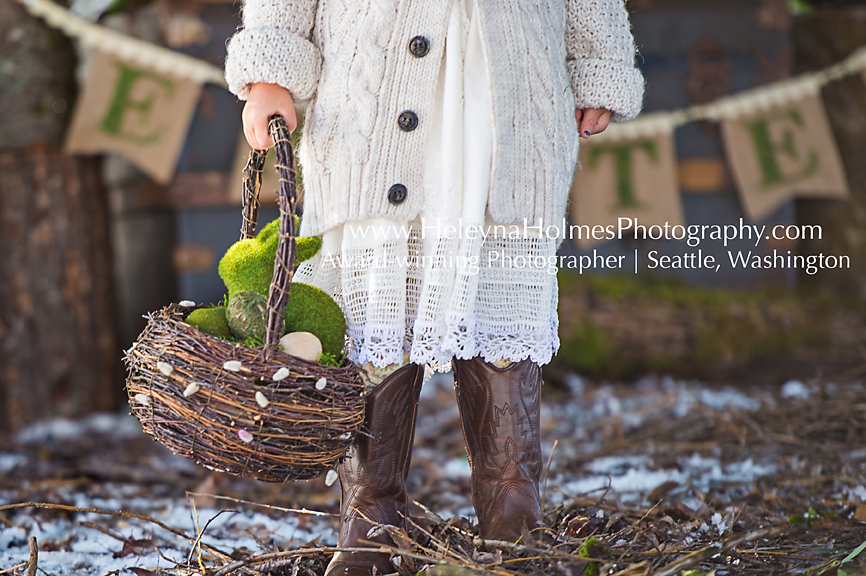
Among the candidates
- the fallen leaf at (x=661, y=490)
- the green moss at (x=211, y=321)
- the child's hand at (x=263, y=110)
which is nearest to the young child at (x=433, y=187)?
the child's hand at (x=263, y=110)

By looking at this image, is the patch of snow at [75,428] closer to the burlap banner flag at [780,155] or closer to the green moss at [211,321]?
the green moss at [211,321]

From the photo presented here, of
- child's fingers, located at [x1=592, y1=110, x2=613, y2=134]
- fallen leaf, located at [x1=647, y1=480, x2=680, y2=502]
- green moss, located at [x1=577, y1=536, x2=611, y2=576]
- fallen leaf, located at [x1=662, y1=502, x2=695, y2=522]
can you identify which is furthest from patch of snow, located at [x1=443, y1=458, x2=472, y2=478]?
child's fingers, located at [x1=592, y1=110, x2=613, y2=134]

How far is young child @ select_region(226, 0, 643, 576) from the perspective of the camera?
3.83 ft

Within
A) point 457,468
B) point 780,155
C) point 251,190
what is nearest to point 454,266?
point 251,190

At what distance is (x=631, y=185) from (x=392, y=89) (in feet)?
7.11

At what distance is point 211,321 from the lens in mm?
1083

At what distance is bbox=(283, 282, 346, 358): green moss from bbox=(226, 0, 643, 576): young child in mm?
53

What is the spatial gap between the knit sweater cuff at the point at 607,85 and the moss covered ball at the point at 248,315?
64 centimetres

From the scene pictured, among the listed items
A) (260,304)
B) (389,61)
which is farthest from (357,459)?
(389,61)

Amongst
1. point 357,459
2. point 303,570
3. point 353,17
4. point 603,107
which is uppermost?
point 353,17

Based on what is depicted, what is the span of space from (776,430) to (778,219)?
1434 mm

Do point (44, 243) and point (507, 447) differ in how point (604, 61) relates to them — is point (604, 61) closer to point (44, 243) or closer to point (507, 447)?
point (507, 447)

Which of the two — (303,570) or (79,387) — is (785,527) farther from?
(79,387)

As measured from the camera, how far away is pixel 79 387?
2836 mm
